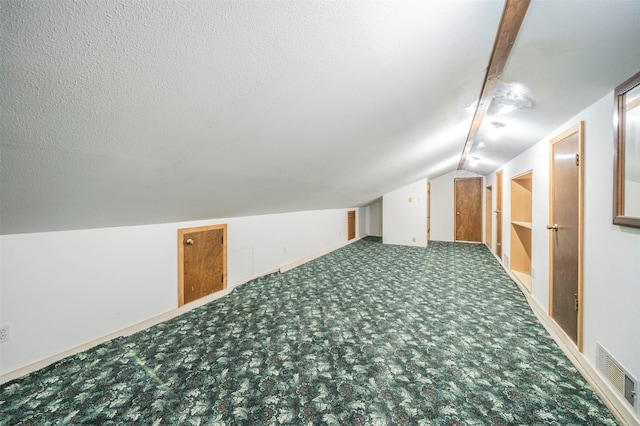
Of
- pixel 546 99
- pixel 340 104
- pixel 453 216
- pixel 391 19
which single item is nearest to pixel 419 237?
pixel 453 216

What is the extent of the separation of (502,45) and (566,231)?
1.81m

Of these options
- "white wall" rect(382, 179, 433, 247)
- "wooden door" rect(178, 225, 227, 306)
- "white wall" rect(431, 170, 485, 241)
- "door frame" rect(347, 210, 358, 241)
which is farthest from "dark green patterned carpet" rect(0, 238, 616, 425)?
"white wall" rect(431, 170, 485, 241)

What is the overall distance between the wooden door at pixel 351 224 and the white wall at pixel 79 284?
5230 mm

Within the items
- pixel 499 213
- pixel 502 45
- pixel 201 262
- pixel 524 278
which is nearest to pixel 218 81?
pixel 502 45

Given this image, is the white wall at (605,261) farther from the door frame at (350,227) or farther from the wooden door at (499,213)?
the door frame at (350,227)

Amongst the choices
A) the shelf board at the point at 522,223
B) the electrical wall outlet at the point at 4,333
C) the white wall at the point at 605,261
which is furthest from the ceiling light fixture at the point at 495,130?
the electrical wall outlet at the point at 4,333

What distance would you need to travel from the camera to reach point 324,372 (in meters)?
1.86

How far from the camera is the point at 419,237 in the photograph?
6.95m

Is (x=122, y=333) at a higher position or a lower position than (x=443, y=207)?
lower

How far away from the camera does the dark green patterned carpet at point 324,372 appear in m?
1.50

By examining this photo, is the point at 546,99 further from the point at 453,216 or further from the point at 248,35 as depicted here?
the point at 453,216

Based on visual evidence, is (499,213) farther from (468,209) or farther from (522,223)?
(468,209)

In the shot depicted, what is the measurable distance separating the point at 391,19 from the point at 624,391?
2.36 m

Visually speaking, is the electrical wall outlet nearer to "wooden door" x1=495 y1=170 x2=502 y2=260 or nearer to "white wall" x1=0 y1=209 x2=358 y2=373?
"white wall" x1=0 y1=209 x2=358 y2=373
